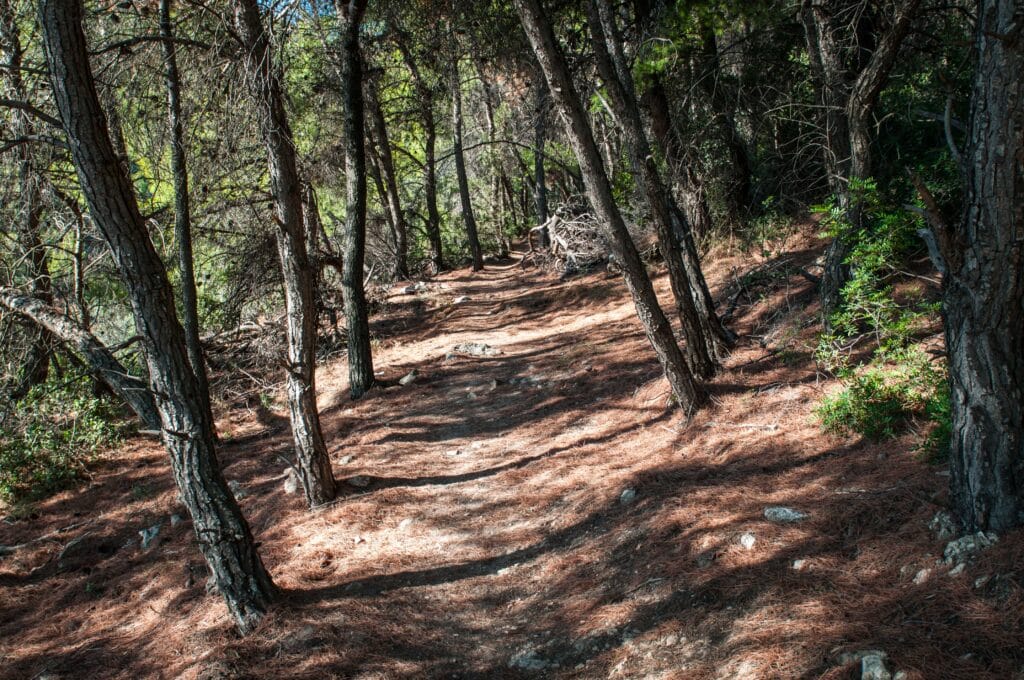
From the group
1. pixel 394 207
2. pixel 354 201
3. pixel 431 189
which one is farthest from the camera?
pixel 431 189

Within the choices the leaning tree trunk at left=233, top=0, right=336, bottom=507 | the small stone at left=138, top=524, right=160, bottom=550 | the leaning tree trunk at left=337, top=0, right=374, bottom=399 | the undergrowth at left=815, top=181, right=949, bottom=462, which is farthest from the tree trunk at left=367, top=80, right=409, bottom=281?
the undergrowth at left=815, top=181, right=949, bottom=462

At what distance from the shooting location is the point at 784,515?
4.95m

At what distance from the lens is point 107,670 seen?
533 centimetres

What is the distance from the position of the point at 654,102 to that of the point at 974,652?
887 centimetres

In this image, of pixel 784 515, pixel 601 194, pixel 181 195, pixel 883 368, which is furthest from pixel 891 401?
pixel 181 195

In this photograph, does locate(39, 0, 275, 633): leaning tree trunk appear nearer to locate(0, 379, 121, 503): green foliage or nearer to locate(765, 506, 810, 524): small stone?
locate(765, 506, 810, 524): small stone

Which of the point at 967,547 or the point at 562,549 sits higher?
the point at 967,547

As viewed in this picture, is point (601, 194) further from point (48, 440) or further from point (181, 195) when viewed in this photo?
point (48, 440)

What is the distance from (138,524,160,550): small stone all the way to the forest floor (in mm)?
86

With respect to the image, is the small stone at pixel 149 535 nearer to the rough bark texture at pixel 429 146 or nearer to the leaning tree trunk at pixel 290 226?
the leaning tree trunk at pixel 290 226

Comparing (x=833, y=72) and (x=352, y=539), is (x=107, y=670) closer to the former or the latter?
(x=352, y=539)

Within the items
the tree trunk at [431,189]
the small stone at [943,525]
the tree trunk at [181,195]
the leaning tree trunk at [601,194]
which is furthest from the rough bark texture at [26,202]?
the tree trunk at [431,189]

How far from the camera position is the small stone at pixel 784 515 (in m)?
4.88

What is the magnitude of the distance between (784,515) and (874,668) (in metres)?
1.72
